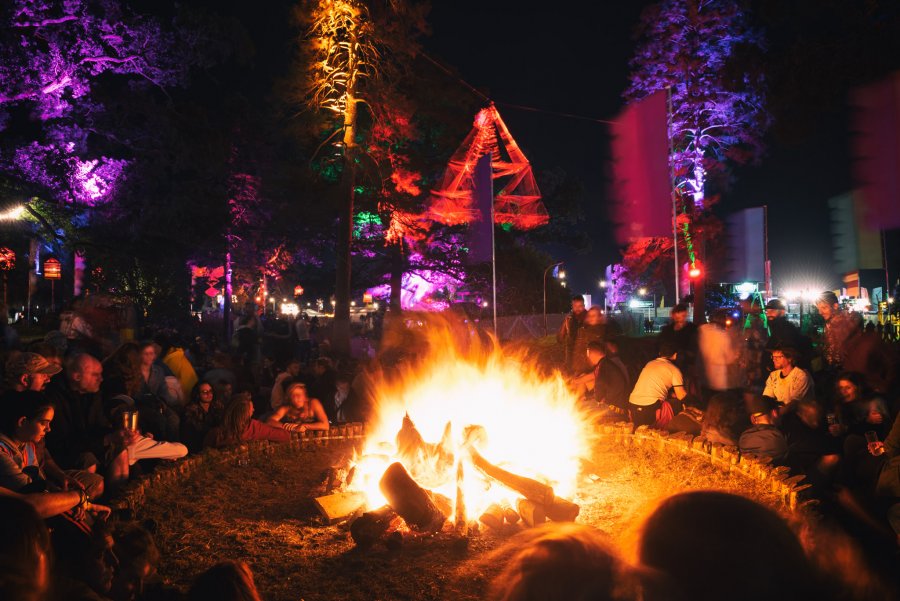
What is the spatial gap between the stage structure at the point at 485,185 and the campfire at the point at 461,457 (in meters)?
3.88

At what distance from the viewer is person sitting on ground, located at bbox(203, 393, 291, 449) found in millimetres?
6543

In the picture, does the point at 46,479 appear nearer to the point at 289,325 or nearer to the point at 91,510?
the point at 91,510

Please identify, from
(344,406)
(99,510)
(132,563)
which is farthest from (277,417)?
(132,563)

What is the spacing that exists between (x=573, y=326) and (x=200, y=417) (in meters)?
5.56

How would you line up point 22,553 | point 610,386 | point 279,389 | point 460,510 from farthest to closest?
point 279,389 → point 610,386 → point 460,510 → point 22,553

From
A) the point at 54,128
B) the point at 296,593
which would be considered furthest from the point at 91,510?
the point at 54,128

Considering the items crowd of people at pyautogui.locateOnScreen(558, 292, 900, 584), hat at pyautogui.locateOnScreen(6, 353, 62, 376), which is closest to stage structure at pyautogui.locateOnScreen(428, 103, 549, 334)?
crowd of people at pyautogui.locateOnScreen(558, 292, 900, 584)

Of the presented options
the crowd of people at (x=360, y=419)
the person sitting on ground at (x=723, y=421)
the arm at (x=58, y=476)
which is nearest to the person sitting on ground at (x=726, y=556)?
the crowd of people at (x=360, y=419)

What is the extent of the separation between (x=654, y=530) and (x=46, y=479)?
14.2 feet

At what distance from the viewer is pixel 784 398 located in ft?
22.0

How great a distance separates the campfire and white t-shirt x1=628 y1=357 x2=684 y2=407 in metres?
0.83

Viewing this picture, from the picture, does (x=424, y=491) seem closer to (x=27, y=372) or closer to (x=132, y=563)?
(x=132, y=563)

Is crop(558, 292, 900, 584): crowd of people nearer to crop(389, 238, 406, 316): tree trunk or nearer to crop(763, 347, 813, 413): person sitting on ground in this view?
crop(763, 347, 813, 413): person sitting on ground

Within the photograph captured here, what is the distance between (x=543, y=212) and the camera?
15555 mm
